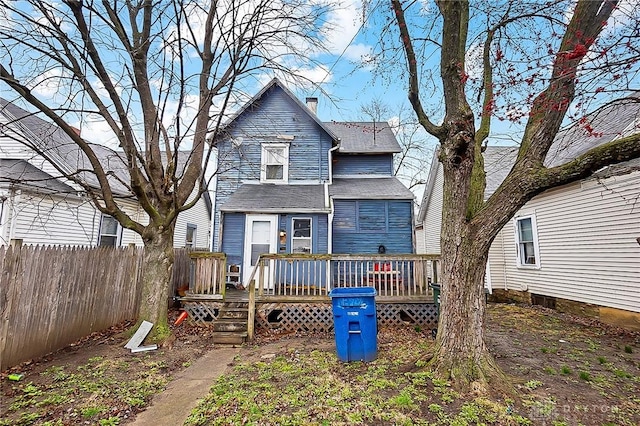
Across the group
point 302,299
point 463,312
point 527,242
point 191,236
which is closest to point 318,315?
point 302,299

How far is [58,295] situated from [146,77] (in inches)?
180

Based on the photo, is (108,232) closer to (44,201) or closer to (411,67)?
(44,201)

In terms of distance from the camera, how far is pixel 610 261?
7258 mm

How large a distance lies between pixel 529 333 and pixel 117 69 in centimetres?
993

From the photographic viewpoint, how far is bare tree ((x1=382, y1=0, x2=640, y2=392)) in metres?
3.59

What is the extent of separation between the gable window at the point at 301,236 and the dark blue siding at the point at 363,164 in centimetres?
381

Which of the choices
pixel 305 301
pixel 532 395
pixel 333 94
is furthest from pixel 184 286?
pixel 532 395

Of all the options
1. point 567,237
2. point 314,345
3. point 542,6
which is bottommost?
point 314,345

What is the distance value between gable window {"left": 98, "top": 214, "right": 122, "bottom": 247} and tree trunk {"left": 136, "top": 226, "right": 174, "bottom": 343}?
20.9 ft

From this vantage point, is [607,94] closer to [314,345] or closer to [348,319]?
[348,319]

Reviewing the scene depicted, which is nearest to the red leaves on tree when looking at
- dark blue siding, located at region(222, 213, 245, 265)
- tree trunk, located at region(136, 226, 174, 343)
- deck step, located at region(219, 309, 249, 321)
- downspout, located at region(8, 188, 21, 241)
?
deck step, located at region(219, 309, 249, 321)

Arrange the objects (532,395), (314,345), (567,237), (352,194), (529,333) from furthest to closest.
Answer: (352,194) → (567,237) → (529,333) → (314,345) → (532,395)

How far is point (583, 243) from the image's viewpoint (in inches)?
315

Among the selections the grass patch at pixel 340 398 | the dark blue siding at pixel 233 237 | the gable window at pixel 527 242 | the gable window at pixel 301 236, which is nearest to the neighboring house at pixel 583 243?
the gable window at pixel 527 242
